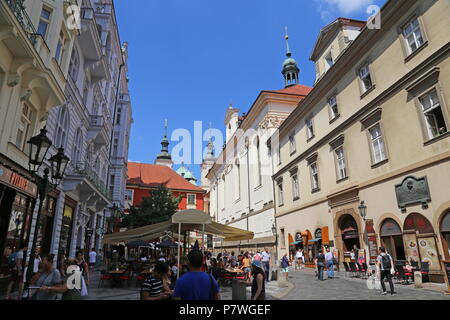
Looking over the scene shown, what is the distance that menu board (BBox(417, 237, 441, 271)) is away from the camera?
39.1 feet

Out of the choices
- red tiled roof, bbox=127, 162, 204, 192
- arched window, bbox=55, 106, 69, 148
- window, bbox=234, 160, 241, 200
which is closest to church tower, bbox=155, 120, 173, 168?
red tiled roof, bbox=127, 162, 204, 192

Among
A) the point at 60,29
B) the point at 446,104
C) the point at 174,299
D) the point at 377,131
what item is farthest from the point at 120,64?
the point at 174,299

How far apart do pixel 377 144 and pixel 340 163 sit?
3.77 metres

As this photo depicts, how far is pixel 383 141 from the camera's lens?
1545cm

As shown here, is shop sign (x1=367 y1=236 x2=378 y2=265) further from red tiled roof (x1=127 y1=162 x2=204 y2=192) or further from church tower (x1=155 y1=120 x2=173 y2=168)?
church tower (x1=155 y1=120 x2=173 y2=168)

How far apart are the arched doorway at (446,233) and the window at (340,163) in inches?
298

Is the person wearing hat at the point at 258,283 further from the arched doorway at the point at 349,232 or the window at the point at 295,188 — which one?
the window at the point at 295,188

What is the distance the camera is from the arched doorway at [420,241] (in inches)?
475

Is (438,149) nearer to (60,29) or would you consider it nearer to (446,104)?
(446,104)

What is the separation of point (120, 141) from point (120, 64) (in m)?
8.63

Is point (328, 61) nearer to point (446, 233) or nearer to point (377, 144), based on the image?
point (377, 144)

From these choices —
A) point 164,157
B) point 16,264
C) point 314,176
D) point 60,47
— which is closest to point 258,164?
point 314,176

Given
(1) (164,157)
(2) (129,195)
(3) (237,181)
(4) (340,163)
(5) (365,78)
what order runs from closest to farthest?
(5) (365,78) → (4) (340,163) → (3) (237,181) → (2) (129,195) → (1) (164,157)

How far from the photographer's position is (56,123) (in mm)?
14961
